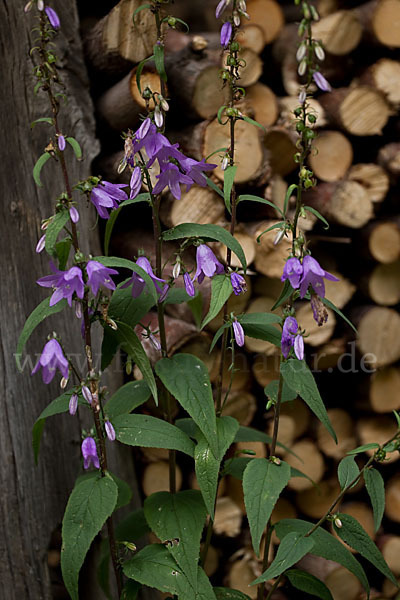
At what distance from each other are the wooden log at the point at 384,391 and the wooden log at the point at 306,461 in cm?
27

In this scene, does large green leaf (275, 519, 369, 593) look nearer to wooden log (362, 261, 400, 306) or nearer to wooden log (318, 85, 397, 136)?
wooden log (362, 261, 400, 306)

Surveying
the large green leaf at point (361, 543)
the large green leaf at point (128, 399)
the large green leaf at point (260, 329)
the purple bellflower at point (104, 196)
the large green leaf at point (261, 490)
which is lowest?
the large green leaf at point (361, 543)

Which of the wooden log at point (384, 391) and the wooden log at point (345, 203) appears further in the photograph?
the wooden log at point (384, 391)

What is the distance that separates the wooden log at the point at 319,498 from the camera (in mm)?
2176

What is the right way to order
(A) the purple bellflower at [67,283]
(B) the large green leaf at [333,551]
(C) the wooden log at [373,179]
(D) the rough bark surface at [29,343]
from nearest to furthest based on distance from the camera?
(A) the purple bellflower at [67,283], (B) the large green leaf at [333,551], (D) the rough bark surface at [29,343], (C) the wooden log at [373,179]

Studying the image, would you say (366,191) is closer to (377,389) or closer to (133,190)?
(377,389)

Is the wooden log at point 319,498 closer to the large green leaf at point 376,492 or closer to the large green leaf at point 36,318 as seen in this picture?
the large green leaf at point 376,492

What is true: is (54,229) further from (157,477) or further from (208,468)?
(157,477)

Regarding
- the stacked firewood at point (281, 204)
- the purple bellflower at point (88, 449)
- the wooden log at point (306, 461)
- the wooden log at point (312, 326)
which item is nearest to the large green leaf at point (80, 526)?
the purple bellflower at point (88, 449)

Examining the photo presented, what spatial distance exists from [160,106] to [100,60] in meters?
0.85

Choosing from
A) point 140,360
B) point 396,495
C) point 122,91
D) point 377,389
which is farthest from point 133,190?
point 396,495

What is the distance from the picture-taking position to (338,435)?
223 cm

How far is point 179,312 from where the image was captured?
1.90 m

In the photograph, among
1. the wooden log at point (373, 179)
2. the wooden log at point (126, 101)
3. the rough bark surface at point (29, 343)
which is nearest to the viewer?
the rough bark surface at point (29, 343)
